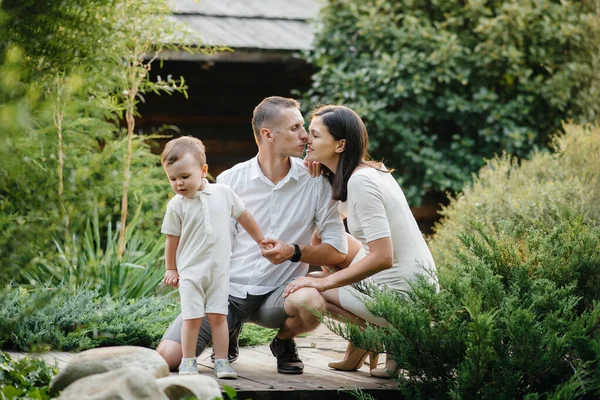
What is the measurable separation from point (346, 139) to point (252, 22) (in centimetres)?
517

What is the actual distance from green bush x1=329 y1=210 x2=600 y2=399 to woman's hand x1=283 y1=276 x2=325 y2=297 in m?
0.38

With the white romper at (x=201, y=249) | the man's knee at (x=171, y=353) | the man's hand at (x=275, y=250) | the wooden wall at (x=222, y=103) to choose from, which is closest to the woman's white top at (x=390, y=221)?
the man's hand at (x=275, y=250)

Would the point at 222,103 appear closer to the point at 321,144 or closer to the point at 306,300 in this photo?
the point at 321,144

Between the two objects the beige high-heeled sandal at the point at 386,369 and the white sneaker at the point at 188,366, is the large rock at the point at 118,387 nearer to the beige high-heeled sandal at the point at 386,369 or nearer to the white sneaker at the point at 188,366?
the white sneaker at the point at 188,366

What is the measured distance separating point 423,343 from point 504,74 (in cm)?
568

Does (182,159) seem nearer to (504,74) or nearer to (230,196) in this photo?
(230,196)

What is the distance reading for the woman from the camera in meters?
4.09

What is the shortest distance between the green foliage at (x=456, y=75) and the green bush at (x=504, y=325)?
442cm

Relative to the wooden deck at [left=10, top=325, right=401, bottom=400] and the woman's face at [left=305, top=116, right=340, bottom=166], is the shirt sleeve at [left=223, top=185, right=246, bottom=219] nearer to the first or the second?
the woman's face at [left=305, top=116, right=340, bottom=166]

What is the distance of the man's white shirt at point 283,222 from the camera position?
14.8ft

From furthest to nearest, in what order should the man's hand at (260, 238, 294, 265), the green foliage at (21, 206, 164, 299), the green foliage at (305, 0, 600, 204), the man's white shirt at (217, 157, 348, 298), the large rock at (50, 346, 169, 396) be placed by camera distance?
the green foliage at (305, 0, 600, 204) → the green foliage at (21, 206, 164, 299) → the man's white shirt at (217, 157, 348, 298) → the man's hand at (260, 238, 294, 265) → the large rock at (50, 346, 169, 396)

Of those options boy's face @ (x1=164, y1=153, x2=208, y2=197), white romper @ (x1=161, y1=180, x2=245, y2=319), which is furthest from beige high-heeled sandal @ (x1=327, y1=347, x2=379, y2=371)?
boy's face @ (x1=164, y1=153, x2=208, y2=197)

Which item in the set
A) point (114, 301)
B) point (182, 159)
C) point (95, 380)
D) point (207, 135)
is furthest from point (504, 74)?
point (95, 380)

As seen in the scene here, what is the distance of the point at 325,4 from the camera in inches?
359
